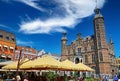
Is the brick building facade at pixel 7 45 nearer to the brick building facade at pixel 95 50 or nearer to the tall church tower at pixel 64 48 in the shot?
the tall church tower at pixel 64 48

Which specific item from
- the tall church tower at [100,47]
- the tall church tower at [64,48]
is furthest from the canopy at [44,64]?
the tall church tower at [64,48]

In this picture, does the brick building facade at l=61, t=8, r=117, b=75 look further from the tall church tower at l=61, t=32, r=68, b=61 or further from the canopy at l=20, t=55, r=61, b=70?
the canopy at l=20, t=55, r=61, b=70

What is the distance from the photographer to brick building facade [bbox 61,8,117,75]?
158 ft

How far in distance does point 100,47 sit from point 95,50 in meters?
2.36

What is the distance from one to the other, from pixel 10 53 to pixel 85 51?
23591 mm

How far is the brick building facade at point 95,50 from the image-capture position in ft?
158

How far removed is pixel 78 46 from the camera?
5641 centimetres

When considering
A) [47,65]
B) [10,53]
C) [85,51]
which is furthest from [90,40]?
[47,65]

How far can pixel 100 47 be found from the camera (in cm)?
4938

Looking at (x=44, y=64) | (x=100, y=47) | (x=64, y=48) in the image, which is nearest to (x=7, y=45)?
(x=64, y=48)

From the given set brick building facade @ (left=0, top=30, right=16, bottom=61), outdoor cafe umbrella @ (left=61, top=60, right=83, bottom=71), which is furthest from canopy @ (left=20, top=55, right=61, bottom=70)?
brick building facade @ (left=0, top=30, right=16, bottom=61)

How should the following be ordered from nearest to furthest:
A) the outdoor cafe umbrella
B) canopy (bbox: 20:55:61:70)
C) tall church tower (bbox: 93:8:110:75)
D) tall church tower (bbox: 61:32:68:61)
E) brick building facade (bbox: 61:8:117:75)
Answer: canopy (bbox: 20:55:61:70) < the outdoor cafe umbrella < tall church tower (bbox: 93:8:110:75) < brick building facade (bbox: 61:8:117:75) < tall church tower (bbox: 61:32:68:61)

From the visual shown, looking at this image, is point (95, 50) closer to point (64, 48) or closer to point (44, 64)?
point (64, 48)

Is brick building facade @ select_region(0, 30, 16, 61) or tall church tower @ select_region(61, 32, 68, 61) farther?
tall church tower @ select_region(61, 32, 68, 61)
